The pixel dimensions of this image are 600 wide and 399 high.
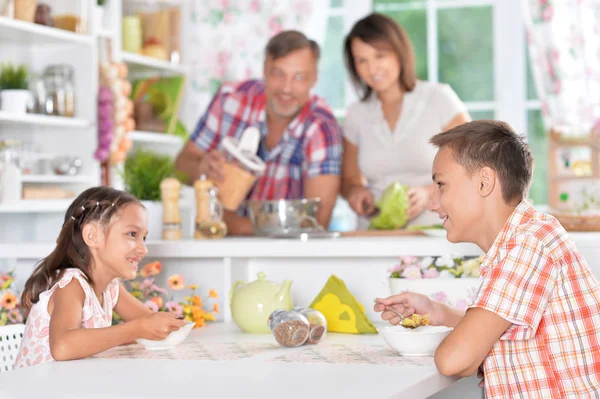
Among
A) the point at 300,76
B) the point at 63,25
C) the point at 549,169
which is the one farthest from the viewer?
the point at 549,169

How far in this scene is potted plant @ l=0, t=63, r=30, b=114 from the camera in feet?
11.1

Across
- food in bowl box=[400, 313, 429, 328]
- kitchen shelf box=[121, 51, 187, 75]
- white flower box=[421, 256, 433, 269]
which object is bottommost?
food in bowl box=[400, 313, 429, 328]

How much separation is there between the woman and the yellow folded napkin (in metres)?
0.80

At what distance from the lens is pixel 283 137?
289 centimetres

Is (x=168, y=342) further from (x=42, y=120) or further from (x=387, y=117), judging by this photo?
(x=42, y=120)

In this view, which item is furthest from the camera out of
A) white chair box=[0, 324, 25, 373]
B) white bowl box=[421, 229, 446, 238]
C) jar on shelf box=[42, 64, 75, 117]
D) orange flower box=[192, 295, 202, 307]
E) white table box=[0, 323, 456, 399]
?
jar on shelf box=[42, 64, 75, 117]

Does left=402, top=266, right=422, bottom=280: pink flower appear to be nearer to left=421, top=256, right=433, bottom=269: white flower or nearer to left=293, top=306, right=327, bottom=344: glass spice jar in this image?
left=421, top=256, right=433, bottom=269: white flower

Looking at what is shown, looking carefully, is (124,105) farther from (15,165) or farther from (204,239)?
(204,239)

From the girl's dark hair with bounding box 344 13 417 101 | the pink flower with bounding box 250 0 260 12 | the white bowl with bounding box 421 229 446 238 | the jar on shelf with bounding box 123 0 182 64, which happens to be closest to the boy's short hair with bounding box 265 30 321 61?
the girl's dark hair with bounding box 344 13 417 101

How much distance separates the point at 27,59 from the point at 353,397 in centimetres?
294

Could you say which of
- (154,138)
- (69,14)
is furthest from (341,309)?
(154,138)

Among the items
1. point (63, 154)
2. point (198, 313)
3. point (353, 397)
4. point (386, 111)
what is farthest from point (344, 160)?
point (353, 397)

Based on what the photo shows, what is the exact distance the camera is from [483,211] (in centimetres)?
157

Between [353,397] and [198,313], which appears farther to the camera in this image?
[198,313]
